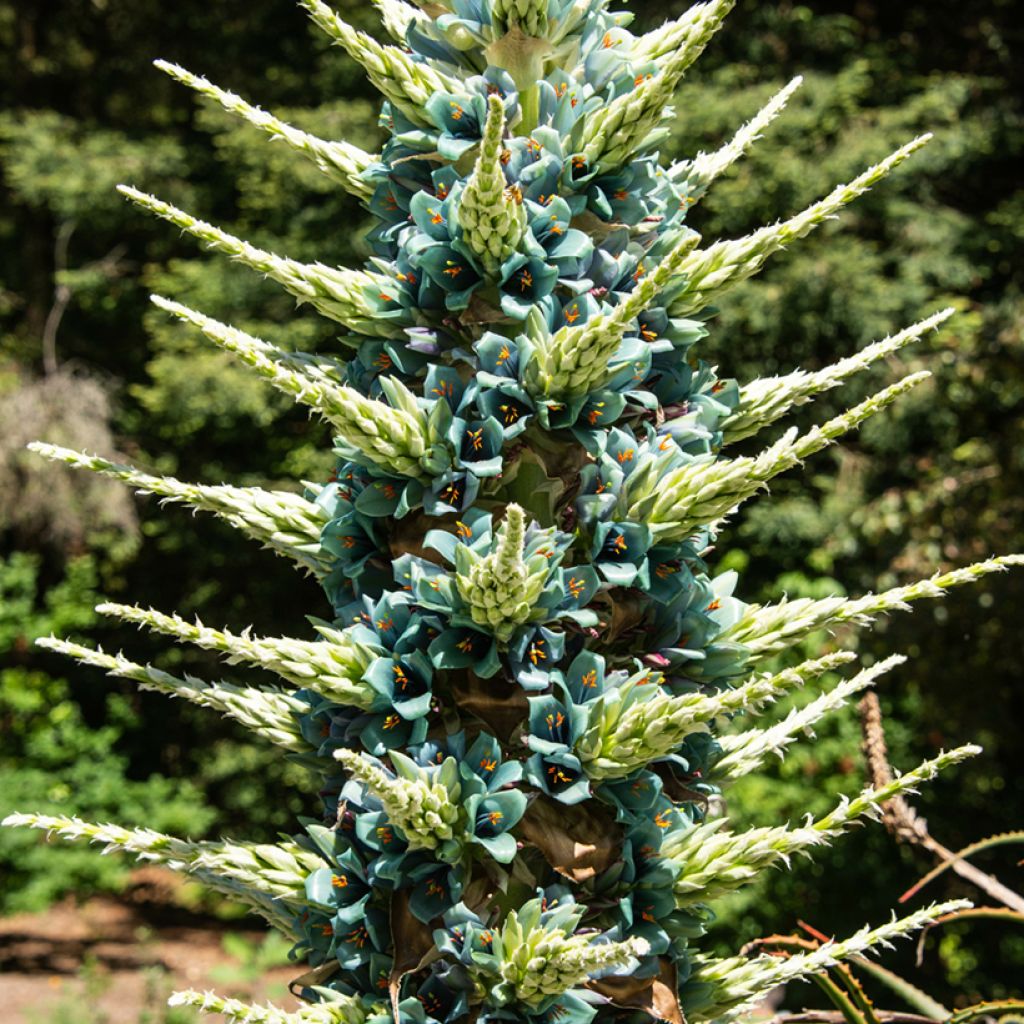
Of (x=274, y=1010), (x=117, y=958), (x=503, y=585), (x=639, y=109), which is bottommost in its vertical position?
(x=274, y=1010)

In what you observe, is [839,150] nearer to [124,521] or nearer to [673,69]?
[124,521]

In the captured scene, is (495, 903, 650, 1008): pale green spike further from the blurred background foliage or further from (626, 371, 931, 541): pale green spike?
the blurred background foliage

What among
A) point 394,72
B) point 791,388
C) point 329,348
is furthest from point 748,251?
point 329,348

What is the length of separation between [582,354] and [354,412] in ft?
0.95

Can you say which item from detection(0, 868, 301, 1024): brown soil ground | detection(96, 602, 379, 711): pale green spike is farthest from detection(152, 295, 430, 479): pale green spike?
detection(0, 868, 301, 1024): brown soil ground

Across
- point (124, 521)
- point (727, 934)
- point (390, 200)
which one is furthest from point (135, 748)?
point (390, 200)

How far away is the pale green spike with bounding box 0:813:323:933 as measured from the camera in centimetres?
157

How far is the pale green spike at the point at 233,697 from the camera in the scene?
1618 millimetres

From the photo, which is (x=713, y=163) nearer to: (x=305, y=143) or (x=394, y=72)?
(x=394, y=72)

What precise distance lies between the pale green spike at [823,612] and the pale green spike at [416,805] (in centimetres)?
46

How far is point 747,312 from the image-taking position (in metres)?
11.1

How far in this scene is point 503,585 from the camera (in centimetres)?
146

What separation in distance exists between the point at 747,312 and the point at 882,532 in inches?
139

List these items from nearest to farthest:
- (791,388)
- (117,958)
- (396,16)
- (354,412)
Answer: (354,412), (791,388), (396,16), (117,958)
